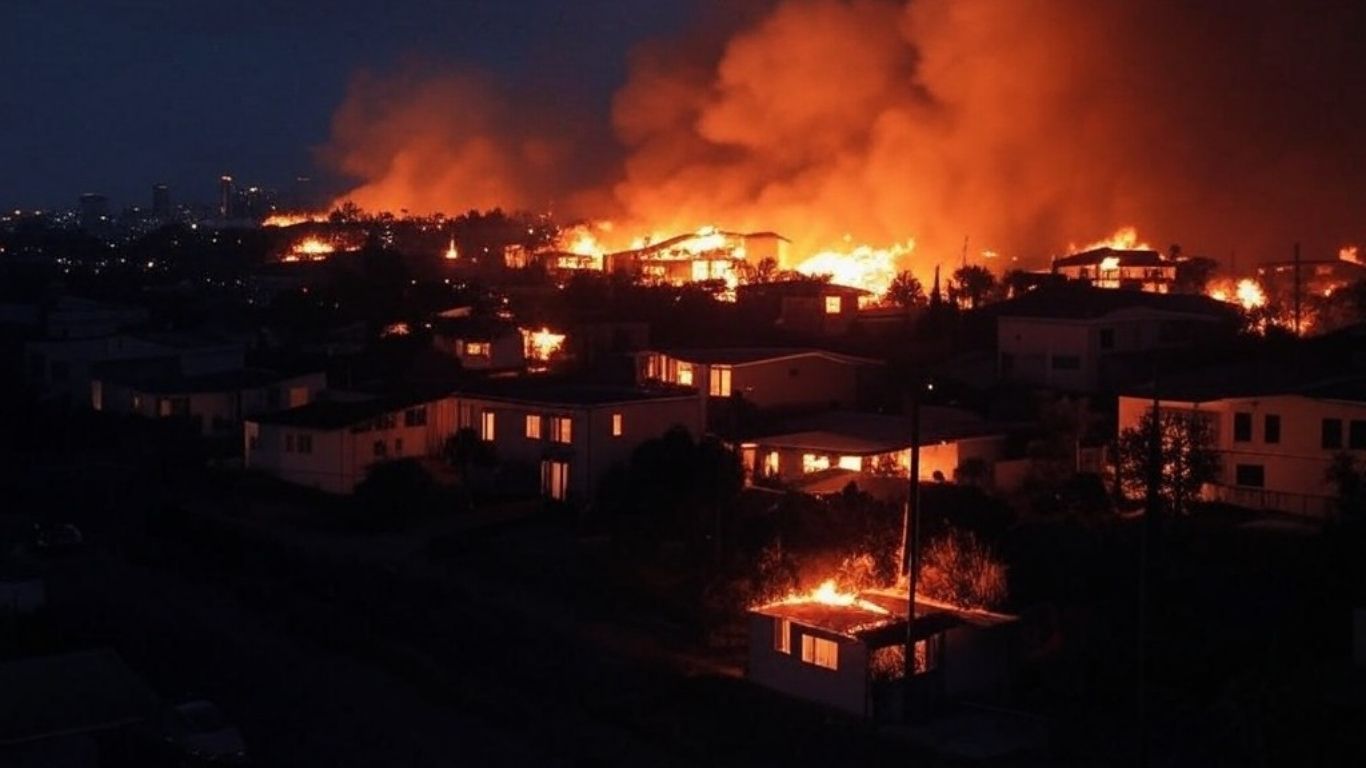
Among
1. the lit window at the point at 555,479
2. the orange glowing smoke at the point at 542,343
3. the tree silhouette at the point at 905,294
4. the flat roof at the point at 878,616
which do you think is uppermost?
the tree silhouette at the point at 905,294

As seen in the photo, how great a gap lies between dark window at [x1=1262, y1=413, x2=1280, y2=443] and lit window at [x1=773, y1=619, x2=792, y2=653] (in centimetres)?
446

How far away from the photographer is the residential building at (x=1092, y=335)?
1362 cm

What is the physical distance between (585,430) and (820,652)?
14.1ft

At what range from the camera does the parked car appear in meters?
5.99

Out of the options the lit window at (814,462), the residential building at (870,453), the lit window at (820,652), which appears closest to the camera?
the lit window at (820,652)

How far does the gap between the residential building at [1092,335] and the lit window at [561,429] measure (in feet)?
15.5

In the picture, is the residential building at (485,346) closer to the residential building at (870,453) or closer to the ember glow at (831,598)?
the residential building at (870,453)

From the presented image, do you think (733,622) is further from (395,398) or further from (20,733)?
(395,398)

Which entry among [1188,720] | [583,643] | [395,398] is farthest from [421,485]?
[1188,720]

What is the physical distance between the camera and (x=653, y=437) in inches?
439

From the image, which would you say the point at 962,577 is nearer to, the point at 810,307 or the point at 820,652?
the point at 820,652

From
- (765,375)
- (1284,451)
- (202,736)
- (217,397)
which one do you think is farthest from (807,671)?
(217,397)

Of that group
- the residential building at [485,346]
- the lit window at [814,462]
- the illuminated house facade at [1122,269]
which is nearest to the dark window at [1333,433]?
the lit window at [814,462]

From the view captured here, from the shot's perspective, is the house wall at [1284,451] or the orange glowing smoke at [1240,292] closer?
the house wall at [1284,451]
